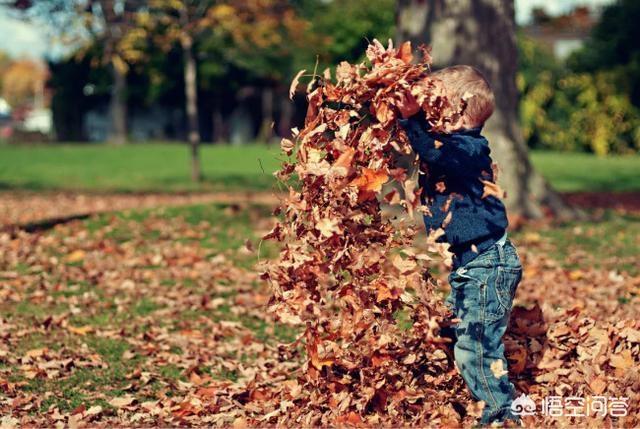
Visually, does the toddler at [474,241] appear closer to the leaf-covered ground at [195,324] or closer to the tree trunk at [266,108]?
the leaf-covered ground at [195,324]

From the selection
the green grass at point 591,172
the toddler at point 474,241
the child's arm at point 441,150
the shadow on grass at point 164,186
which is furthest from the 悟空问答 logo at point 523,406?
the green grass at point 591,172

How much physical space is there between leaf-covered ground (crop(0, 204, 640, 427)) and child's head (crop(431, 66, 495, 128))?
123 cm

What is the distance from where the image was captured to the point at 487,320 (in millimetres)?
4441

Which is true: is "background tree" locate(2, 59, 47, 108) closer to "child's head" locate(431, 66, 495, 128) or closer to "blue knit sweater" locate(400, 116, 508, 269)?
"child's head" locate(431, 66, 495, 128)

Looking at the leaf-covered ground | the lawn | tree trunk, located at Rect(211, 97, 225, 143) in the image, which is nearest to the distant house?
tree trunk, located at Rect(211, 97, 225, 143)

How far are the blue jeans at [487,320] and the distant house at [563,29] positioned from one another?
200 feet

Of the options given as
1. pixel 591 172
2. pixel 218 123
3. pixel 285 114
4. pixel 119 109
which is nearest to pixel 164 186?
pixel 591 172

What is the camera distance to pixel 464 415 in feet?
15.5

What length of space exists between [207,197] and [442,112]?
13.9 m

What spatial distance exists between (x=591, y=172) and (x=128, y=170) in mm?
12576

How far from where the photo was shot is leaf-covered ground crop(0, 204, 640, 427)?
5.05m

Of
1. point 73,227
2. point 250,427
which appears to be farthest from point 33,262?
point 250,427

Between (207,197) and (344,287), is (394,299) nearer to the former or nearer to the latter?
(344,287)

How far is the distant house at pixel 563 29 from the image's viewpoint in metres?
63.1
